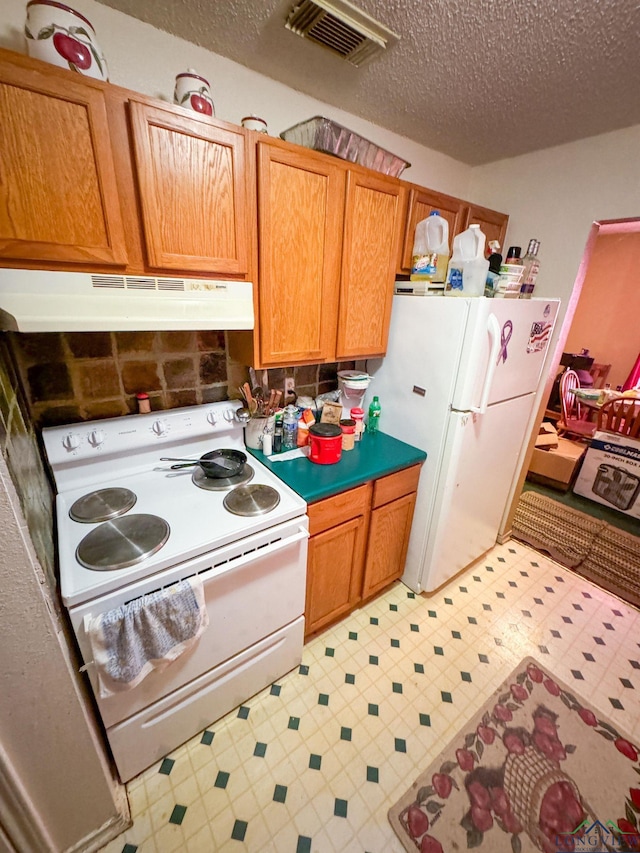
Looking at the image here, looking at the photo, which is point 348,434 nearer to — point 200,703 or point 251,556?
point 251,556

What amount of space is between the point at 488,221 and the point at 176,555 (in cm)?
229

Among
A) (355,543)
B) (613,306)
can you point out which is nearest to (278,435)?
(355,543)

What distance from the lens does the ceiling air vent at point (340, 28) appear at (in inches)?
39.0

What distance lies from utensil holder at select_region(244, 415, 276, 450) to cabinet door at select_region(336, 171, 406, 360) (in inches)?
18.1

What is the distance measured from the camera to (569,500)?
2.99 m

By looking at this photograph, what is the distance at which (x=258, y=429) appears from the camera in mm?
1606

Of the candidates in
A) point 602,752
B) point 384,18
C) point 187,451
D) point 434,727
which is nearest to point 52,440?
point 187,451

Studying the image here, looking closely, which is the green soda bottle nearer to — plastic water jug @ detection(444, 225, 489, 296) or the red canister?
the red canister

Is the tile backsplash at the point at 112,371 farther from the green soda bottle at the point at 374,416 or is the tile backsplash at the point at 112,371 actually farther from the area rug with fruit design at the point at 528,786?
the area rug with fruit design at the point at 528,786

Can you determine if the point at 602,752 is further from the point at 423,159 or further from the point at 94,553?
the point at 423,159

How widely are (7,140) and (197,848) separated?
6.76ft

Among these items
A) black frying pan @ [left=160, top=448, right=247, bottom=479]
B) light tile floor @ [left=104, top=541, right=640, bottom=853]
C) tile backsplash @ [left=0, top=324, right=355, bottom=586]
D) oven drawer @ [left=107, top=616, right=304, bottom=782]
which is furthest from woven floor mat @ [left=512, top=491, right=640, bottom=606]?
tile backsplash @ [left=0, top=324, right=355, bottom=586]

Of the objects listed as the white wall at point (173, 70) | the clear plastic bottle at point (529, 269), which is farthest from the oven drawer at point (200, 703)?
the white wall at point (173, 70)

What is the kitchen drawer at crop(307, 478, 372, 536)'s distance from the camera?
4.52ft
